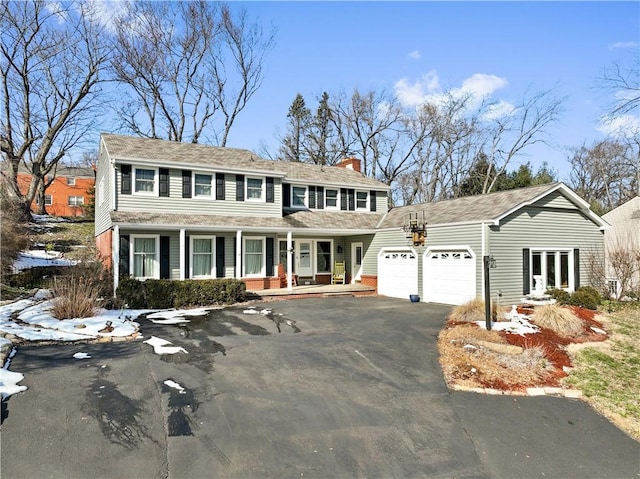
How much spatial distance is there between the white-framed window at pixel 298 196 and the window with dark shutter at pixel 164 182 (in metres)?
6.25

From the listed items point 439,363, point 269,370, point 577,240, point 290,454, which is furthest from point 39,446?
point 577,240

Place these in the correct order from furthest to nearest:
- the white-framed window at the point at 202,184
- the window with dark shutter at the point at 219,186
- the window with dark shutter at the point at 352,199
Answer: the window with dark shutter at the point at 352,199 < the window with dark shutter at the point at 219,186 < the white-framed window at the point at 202,184

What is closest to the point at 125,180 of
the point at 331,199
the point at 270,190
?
the point at 270,190

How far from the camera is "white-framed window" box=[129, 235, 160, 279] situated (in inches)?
603

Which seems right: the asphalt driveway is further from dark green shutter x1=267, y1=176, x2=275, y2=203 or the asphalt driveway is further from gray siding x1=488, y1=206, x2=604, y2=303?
dark green shutter x1=267, y1=176, x2=275, y2=203

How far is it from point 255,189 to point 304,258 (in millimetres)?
4694

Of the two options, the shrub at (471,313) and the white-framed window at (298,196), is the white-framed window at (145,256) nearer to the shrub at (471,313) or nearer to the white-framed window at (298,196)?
the white-framed window at (298,196)

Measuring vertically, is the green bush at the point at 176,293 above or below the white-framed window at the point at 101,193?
below

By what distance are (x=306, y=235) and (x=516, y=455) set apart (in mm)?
16129

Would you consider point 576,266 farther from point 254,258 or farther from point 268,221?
point 254,258

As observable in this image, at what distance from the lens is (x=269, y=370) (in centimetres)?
701

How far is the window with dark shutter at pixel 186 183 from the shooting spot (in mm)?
16469

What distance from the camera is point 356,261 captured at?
21.0 meters

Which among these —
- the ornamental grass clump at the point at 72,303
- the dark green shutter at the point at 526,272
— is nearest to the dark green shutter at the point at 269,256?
the ornamental grass clump at the point at 72,303
